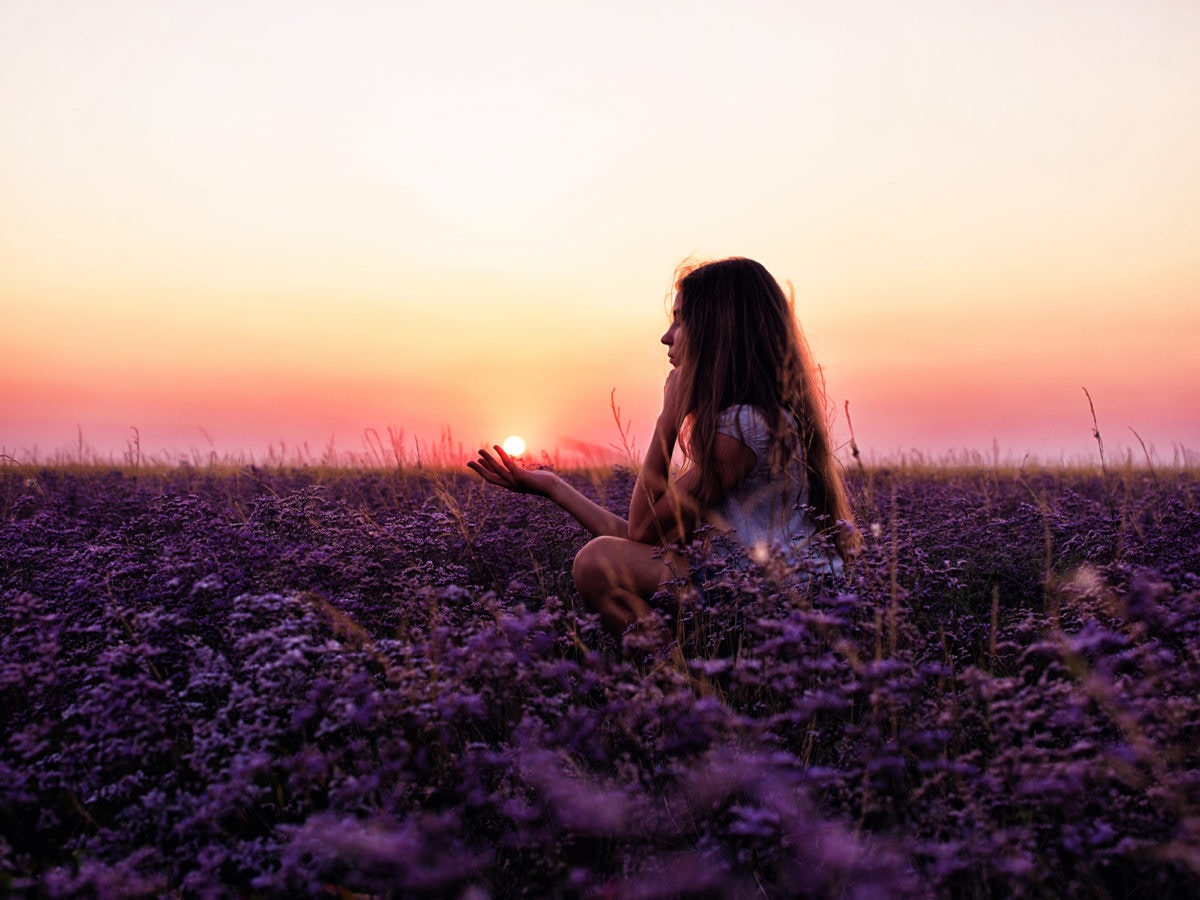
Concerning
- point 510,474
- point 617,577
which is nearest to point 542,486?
point 510,474

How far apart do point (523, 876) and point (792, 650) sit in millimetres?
1040

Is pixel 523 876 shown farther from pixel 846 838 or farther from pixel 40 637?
pixel 40 637

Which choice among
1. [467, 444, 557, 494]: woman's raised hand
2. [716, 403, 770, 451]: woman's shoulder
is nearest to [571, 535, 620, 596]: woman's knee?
[467, 444, 557, 494]: woman's raised hand

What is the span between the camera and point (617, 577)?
3910 mm

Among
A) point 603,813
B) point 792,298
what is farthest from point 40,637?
point 792,298

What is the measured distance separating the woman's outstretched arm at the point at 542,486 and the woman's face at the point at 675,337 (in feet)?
2.92

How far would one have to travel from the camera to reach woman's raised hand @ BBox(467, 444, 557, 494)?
4.07 metres

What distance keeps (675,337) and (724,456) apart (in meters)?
0.91

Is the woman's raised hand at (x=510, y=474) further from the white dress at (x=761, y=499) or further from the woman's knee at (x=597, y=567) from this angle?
the white dress at (x=761, y=499)

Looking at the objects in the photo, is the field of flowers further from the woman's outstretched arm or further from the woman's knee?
the woman's outstretched arm

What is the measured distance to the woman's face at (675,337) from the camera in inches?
169

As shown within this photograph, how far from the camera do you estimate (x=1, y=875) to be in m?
2.53

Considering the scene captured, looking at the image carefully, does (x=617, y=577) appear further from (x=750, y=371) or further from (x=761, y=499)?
(x=750, y=371)

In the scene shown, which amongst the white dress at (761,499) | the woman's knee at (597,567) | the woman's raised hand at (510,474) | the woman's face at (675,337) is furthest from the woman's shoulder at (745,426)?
the woman's raised hand at (510,474)
